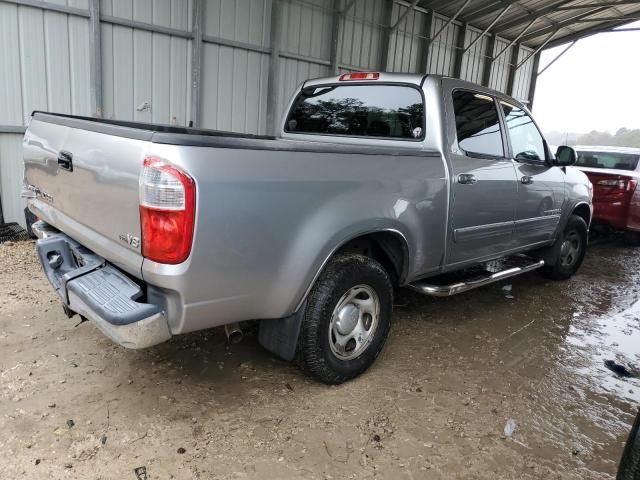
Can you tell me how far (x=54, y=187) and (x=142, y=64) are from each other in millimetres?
4800

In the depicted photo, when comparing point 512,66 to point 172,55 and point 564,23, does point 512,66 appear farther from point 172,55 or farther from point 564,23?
point 172,55

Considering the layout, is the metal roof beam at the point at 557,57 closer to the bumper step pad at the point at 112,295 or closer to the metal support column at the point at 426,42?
the metal support column at the point at 426,42

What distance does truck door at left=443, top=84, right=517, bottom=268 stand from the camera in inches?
138

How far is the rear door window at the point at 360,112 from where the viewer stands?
3.60 metres

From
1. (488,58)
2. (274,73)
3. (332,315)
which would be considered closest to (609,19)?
(488,58)

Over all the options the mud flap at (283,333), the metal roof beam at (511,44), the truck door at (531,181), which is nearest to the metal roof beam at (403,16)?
the metal roof beam at (511,44)

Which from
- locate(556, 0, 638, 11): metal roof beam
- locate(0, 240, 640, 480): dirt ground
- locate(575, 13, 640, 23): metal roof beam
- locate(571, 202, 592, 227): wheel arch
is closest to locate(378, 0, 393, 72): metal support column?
locate(556, 0, 638, 11): metal roof beam

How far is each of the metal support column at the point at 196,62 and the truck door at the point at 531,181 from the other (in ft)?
16.5

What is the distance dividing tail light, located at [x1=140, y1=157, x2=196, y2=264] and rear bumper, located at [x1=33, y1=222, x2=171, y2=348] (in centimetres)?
28

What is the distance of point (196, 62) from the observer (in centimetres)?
749

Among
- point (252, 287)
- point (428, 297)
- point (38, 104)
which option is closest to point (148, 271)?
point (252, 287)

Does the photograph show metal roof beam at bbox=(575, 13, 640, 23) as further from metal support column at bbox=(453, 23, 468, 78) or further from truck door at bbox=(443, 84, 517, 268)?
truck door at bbox=(443, 84, 517, 268)

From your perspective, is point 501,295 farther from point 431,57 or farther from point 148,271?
point 431,57

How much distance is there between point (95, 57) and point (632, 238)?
29.7ft
